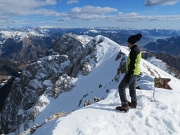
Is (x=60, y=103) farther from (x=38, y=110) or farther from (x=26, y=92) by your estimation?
(x=26, y=92)

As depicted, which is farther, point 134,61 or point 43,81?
point 43,81

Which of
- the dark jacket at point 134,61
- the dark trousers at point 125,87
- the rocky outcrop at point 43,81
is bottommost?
the rocky outcrop at point 43,81

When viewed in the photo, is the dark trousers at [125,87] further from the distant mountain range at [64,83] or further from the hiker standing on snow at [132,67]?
the distant mountain range at [64,83]

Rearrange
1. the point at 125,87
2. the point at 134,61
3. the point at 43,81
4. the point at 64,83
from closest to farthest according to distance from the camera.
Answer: the point at 134,61, the point at 125,87, the point at 64,83, the point at 43,81

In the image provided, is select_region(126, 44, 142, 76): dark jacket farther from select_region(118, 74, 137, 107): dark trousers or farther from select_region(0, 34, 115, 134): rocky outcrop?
select_region(0, 34, 115, 134): rocky outcrop

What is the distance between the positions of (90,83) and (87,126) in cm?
6434

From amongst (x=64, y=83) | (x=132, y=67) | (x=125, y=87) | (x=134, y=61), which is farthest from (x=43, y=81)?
(x=134, y=61)

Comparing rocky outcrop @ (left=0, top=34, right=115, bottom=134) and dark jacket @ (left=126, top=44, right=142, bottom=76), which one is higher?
dark jacket @ (left=126, top=44, right=142, bottom=76)

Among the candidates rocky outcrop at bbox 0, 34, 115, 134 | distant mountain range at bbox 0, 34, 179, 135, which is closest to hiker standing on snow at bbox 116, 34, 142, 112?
distant mountain range at bbox 0, 34, 179, 135

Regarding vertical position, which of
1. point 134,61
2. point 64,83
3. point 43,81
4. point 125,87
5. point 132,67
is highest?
point 134,61

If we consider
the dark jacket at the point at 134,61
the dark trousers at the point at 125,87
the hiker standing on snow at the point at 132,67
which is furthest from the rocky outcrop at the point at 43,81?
the dark jacket at the point at 134,61

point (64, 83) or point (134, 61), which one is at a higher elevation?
point (134, 61)

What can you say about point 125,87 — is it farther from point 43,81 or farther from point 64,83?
point 43,81

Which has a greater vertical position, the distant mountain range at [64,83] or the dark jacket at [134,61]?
the dark jacket at [134,61]
